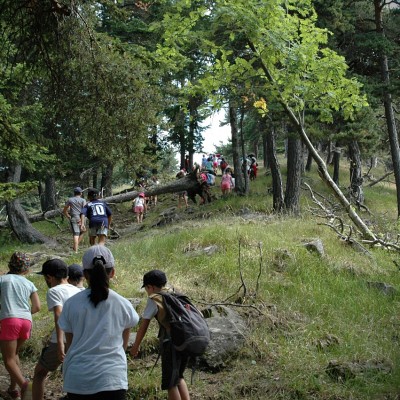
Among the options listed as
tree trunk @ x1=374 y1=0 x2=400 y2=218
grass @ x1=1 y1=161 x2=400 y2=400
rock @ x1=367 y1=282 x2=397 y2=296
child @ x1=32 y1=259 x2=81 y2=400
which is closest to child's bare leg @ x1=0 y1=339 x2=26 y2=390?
child @ x1=32 y1=259 x2=81 y2=400

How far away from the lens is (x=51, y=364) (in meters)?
4.75

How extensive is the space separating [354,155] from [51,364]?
19.5 metres

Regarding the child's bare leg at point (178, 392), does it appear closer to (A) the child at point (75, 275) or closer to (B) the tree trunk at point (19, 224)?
(A) the child at point (75, 275)

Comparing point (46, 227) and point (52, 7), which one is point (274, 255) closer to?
point (52, 7)

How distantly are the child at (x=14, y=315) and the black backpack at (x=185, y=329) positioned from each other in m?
1.88

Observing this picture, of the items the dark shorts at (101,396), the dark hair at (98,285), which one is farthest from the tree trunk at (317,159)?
the dark shorts at (101,396)

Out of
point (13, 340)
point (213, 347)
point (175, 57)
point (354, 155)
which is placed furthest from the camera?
point (354, 155)

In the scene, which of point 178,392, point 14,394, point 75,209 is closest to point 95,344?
point 178,392

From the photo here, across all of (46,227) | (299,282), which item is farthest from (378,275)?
(46,227)

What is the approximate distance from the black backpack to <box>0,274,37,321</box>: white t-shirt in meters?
1.89

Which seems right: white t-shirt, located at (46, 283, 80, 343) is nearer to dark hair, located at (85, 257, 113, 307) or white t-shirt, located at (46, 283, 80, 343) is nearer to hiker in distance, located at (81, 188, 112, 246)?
dark hair, located at (85, 257, 113, 307)

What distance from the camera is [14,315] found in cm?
522

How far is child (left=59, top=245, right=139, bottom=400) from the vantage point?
3.30 meters

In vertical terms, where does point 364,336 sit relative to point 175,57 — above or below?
below
